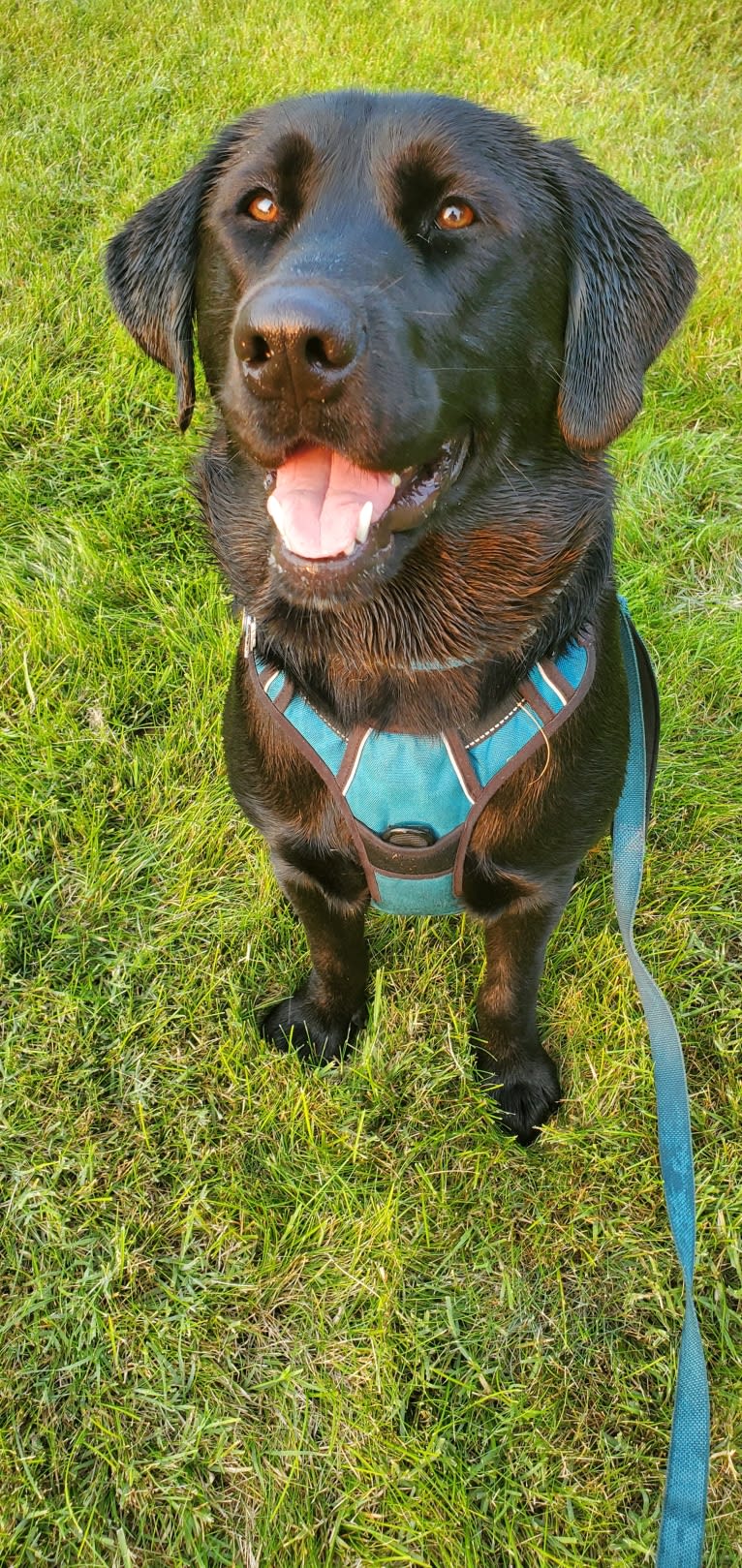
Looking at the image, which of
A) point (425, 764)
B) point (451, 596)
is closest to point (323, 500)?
point (451, 596)

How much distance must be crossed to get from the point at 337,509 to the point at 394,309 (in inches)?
9.6

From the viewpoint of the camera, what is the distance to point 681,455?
Answer: 9.92 ft

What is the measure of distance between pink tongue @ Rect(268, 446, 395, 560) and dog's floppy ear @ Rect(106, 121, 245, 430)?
425 millimetres

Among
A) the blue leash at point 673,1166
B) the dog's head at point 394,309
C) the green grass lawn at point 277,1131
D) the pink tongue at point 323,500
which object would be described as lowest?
the green grass lawn at point 277,1131

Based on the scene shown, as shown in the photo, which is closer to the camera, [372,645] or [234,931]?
[372,645]

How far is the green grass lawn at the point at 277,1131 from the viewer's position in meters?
1.63

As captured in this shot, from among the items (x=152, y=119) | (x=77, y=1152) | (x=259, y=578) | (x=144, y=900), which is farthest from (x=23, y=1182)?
(x=152, y=119)

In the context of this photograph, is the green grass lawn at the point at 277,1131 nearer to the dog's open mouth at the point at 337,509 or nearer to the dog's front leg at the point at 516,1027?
the dog's front leg at the point at 516,1027

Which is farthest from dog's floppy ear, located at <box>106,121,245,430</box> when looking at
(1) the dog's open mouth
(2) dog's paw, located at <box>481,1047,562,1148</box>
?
(2) dog's paw, located at <box>481,1047,562,1148</box>

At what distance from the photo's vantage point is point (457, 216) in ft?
4.64

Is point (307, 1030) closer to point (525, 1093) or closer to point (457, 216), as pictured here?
point (525, 1093)

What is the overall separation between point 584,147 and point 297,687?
10.3 feet

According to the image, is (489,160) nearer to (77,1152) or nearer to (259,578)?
(259,578)

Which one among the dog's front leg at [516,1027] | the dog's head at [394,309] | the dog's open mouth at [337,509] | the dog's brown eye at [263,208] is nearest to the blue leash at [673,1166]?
the dog's front leg at [516,1027]
